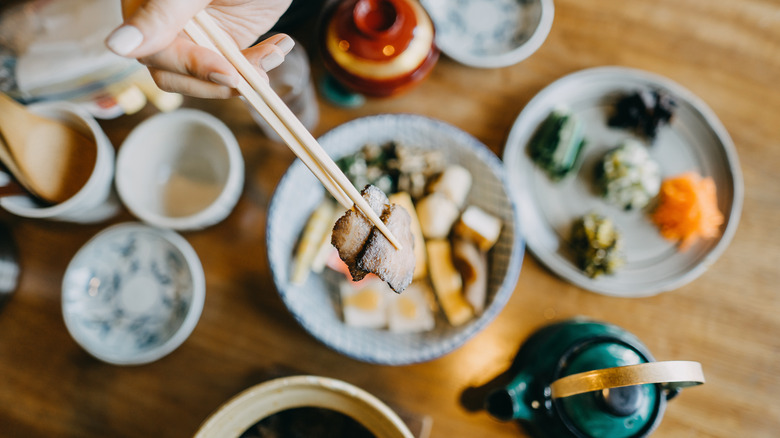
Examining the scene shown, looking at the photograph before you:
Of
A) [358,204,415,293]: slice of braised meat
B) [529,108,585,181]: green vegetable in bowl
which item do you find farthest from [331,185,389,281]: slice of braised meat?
[529,108,585,181]: green vegetable in bowl

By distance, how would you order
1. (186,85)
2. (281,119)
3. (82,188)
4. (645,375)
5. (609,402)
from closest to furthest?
(281,119), (645,375), (609,402), (186,85), (82,188)

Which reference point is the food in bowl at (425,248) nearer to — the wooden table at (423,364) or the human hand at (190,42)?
the wooden table at (423,364)

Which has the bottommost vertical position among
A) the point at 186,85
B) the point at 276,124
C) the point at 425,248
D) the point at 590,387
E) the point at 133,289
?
the point at 133,289

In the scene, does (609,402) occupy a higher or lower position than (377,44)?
lower

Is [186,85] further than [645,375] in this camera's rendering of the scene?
Yes

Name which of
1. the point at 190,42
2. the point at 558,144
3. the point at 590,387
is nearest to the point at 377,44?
the point at 190,42

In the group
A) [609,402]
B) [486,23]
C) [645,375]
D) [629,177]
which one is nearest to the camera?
[645,375]

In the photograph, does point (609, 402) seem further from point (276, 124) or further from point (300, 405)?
point (276, 124)
